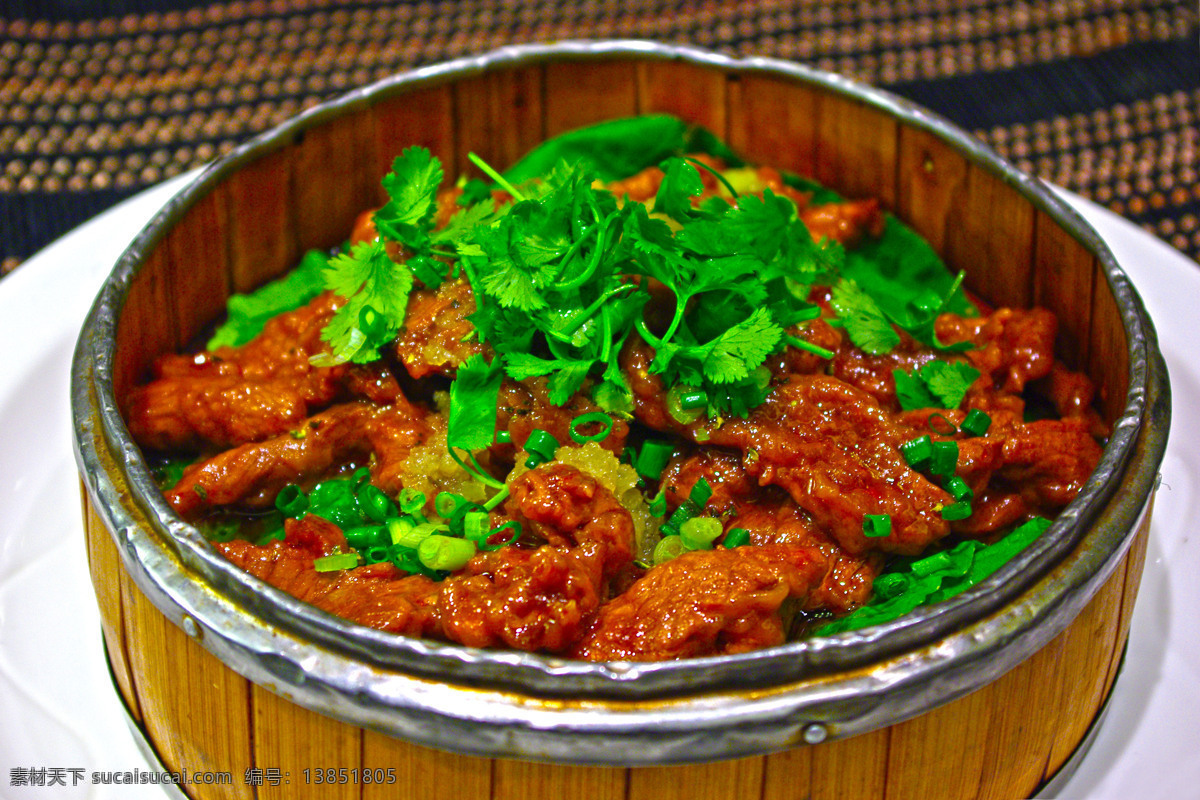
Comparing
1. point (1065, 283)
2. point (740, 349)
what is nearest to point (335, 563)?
point (740, 349)

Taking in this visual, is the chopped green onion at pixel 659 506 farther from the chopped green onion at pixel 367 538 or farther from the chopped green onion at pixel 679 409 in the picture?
the chopped green onion at pixel 367 538

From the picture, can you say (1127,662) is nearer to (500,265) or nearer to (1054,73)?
(500,265)

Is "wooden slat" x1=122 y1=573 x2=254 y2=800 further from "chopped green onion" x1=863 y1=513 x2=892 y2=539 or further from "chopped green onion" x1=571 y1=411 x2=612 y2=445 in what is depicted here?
"chopped green onion" x1=863 y1=513 x2=892 y2=539

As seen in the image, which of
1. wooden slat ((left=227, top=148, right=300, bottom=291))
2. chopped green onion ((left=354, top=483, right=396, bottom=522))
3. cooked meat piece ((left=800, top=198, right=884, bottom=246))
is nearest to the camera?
chopped green onion ((left=354, top=483, right=396, bottom=522))

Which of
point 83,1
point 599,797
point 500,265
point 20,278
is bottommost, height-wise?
point 599,797

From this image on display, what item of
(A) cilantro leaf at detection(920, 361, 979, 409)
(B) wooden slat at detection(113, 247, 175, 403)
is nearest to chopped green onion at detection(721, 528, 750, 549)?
(A) cilantro leaf at detection(920, 361, 979, 409)

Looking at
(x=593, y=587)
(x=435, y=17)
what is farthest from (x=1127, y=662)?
(x=435, y=17)
